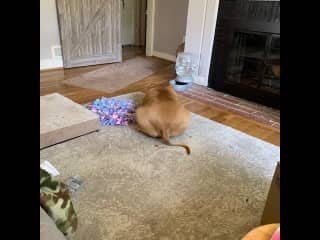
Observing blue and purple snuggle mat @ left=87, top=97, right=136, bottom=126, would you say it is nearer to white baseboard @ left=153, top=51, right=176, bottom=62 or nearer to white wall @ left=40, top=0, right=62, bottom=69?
white wall @ left=40, top=0, right=62, bottom=69

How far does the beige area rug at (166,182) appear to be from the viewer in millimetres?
1319

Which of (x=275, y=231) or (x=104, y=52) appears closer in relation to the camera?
(x=275, y=231)

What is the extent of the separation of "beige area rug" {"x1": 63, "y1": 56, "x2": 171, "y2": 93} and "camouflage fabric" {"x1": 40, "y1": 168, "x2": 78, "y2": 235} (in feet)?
7.42

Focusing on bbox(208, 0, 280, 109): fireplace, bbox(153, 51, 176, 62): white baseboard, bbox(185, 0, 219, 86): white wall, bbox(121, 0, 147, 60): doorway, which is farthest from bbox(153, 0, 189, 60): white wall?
bbox(208, 0, 280, 109): fireplace

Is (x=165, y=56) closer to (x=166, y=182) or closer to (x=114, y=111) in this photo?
(x=114, y=111)

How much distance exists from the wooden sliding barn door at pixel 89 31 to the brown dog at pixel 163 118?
2.32 metres

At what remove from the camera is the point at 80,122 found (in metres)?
2.02

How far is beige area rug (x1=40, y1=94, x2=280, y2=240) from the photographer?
1.32 m

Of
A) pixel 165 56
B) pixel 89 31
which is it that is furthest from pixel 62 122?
pixel 165 56
